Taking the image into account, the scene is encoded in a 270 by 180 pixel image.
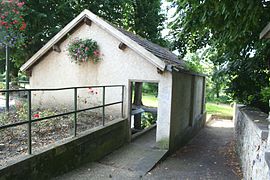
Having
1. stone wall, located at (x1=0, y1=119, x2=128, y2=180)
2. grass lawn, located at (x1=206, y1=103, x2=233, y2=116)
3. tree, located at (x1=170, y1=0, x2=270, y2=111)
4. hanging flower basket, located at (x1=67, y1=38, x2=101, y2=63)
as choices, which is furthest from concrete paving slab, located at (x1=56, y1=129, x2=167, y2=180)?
grass lawn, located at (x1=206, y1=103, x2=233, y2=116)

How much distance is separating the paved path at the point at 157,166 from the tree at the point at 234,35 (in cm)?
263

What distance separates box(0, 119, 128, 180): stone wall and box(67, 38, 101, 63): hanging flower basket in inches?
94.7

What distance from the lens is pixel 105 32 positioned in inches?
280

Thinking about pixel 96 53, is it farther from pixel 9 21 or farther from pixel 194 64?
pixel 194 64

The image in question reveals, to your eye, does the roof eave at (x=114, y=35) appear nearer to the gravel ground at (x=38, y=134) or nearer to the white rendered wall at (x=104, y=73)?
the white rendered wall at (x=104, y=73)

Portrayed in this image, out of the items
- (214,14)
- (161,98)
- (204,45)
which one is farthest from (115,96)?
(214,14)

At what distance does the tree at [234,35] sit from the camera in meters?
3.94

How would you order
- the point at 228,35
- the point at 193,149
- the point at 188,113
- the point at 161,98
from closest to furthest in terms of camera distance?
the point at 228,35, the point at 161,98, the point at 193,149, the point at 188,113

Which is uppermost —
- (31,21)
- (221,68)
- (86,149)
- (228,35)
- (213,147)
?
(31,21)

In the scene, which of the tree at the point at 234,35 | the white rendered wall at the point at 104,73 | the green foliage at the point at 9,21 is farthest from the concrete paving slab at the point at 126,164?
the green foliage at the point at 9,21

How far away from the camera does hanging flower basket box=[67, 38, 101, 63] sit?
7062 millimetres

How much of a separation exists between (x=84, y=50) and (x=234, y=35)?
15.1ft

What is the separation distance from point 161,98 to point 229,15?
3147mm

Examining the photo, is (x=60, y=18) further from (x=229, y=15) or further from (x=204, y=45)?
(x=229, y=15)
